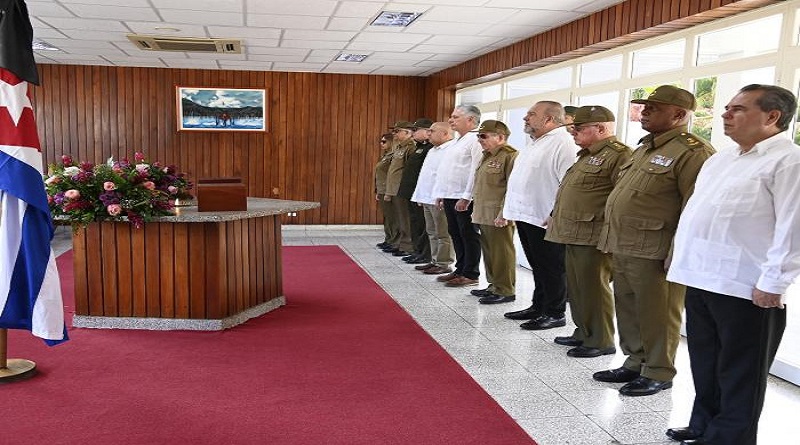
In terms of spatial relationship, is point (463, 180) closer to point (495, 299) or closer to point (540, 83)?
point (495, 299)

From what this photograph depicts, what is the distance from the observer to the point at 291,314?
5.08m

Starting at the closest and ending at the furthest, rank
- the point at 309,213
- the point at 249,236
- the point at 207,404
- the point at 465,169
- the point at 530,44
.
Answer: the point at 207,404 → the point at 249,236 → the point at 465,169 → the point at 530,44 → the point at 309,213

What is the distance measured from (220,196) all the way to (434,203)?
2.82 metres

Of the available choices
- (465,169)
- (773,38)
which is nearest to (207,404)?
(465,169)

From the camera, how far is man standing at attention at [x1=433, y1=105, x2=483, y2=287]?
6.24 metres

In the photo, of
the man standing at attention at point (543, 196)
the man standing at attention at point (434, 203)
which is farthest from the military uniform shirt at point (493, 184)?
the man standing at attention at point (434, 203)

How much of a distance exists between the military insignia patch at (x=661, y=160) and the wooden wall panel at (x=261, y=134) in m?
7.73

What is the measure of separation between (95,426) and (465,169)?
427 cm

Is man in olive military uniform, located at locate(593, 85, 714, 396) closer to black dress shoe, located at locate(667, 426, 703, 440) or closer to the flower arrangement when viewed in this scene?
black dress shoe, located at locate(667, 426, 703, 440)

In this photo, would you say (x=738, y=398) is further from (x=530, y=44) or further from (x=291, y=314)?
(x=530, y=44)

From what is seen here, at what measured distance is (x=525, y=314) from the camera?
16.3ft

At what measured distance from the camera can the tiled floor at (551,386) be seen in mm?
2988

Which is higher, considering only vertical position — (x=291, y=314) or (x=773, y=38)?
(x=773, y=38)

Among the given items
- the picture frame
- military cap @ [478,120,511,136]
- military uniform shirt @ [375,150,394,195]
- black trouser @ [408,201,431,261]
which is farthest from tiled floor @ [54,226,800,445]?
the picture frame
